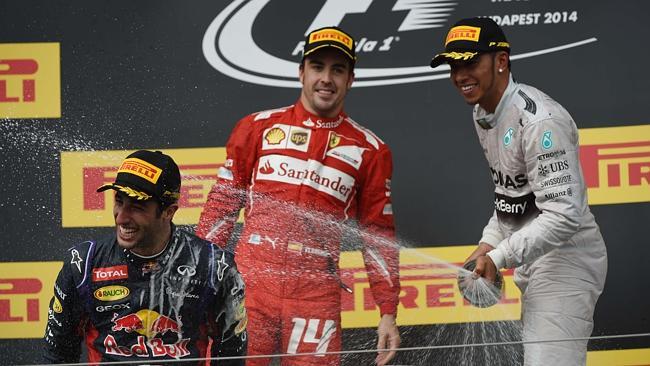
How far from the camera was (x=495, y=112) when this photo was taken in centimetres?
332

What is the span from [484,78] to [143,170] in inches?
42.7

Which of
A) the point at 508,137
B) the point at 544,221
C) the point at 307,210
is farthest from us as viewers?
the point at 307,210

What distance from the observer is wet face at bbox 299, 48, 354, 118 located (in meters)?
3.76

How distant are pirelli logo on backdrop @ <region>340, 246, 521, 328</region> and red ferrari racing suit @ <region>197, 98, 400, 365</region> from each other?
60 cm

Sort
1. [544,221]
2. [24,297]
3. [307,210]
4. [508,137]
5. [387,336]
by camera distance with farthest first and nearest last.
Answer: [24,297] → [307,210] → [387,336] → [508,137] → [544,221]

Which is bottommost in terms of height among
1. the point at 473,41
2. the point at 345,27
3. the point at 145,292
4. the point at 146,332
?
the point at 146,332

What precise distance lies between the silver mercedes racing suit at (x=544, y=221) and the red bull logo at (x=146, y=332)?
92 cm

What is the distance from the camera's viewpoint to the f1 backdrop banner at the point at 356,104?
4402mm


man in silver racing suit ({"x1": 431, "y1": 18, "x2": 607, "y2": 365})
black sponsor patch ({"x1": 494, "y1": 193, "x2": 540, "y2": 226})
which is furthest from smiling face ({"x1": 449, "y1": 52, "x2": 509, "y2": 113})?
black sponsor patch ({"x1": 494, "y1": 193, "x2": 540, "y2": 226})

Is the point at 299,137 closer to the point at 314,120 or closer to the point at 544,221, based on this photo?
the point at 314,120

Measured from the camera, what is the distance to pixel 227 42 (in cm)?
443

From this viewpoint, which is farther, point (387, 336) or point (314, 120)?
point (314, 120)

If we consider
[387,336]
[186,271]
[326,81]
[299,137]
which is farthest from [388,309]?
[186,271]

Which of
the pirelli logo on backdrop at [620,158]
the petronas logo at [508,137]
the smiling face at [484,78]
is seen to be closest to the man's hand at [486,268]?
the petronas logo at [508,137]
